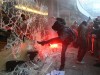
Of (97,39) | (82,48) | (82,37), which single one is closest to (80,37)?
(82,37)

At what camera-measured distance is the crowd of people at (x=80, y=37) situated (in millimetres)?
7556

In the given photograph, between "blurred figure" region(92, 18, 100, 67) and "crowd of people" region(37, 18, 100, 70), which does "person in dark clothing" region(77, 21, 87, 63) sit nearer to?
"crowd of people" region(37, 18, 100, 70)

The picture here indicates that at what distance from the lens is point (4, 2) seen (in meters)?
6.03

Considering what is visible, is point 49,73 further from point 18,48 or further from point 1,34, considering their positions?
point 1,34

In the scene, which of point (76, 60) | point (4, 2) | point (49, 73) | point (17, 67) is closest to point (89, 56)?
point (76, 60)

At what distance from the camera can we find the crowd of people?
24.8 feet

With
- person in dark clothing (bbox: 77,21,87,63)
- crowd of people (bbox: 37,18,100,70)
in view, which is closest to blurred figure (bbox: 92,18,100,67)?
crowd of people (bbox: 37,18,100,70)

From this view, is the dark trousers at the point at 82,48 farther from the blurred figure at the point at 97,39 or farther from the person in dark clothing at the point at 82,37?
the blurred figure at the point at 97,39

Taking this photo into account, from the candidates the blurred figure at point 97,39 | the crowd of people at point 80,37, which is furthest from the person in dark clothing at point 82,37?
the blurred figure at point 97,39

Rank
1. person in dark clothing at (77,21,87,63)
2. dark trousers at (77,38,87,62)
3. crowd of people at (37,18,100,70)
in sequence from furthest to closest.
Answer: dark trousers at (77,38,87,62) → person in dark clothing at (77,21,87,63) → crowd of people at (37,18,100,70)

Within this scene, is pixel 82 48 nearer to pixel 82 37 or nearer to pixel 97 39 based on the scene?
pixel 82 37

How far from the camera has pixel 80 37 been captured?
9508 mm

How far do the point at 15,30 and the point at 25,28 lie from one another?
99cm

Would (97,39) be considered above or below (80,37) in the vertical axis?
below
